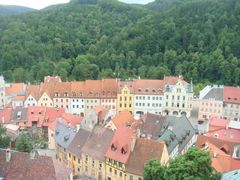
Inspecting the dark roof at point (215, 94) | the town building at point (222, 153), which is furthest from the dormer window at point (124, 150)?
the dark roof at point (215, 94)

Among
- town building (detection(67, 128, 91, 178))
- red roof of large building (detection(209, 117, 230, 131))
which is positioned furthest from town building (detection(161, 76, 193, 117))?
town building (detection(67, 128, 91, 178))

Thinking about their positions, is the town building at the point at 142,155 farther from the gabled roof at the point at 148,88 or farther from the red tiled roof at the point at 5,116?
the gabled roof at the point at 148,88

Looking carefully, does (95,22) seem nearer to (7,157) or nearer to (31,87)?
(31,87)

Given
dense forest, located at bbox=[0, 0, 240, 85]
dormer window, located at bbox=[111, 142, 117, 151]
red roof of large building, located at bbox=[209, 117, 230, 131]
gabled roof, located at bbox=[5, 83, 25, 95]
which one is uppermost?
dense forest, located at bbox=[0, 0, 240, 85]

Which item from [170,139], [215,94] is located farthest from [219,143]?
[215,94]

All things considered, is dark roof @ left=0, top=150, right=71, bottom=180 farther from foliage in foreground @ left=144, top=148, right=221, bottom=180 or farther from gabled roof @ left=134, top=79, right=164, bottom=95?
gabled roof @ left=134, top=79, right=164, bottom=95

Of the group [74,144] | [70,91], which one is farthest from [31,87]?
[74,144]

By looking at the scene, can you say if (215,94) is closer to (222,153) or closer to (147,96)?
(147,96)
